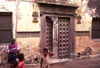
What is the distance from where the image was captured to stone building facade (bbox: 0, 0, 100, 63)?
467 cm

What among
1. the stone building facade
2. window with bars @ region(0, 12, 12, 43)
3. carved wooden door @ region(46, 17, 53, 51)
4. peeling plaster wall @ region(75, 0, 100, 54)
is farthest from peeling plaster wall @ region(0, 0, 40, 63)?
peeling plaster wall @ region(75, 0, 100, 54)

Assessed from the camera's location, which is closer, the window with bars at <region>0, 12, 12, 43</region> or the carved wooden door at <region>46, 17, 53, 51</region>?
the window with bars at <region>0, 12, 12, 43</region>

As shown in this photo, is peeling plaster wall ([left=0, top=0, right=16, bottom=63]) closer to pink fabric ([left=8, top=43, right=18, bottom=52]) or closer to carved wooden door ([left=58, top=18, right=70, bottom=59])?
pink fabric ([left=8, top=43, right=18, bottom=52])

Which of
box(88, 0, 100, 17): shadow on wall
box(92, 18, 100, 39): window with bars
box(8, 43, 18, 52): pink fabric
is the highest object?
box(88, 0, 100, 17): shadow on wall

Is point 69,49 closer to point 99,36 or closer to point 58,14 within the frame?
point 58,14

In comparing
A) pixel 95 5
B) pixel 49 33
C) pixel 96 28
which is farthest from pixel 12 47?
pixel 95 5

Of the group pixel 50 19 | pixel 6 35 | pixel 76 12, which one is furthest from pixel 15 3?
pixel 76 12

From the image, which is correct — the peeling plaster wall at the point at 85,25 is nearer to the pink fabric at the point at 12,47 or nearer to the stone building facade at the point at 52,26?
the stone building facade at the point at 52,26

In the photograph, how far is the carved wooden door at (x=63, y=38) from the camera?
5727 mm

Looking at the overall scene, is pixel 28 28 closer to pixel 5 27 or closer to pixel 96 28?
pixel 5 27

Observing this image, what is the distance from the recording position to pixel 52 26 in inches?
223

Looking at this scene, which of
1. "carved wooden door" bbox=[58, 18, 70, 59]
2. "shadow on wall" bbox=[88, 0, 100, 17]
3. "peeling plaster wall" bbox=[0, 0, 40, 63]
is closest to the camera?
"peeling plaster wall" bbox=[0, 0, 40, 63]

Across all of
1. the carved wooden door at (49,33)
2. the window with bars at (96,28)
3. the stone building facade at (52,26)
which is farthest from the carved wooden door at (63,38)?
the window with bars at (96,28)

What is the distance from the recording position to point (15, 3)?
4.60m
